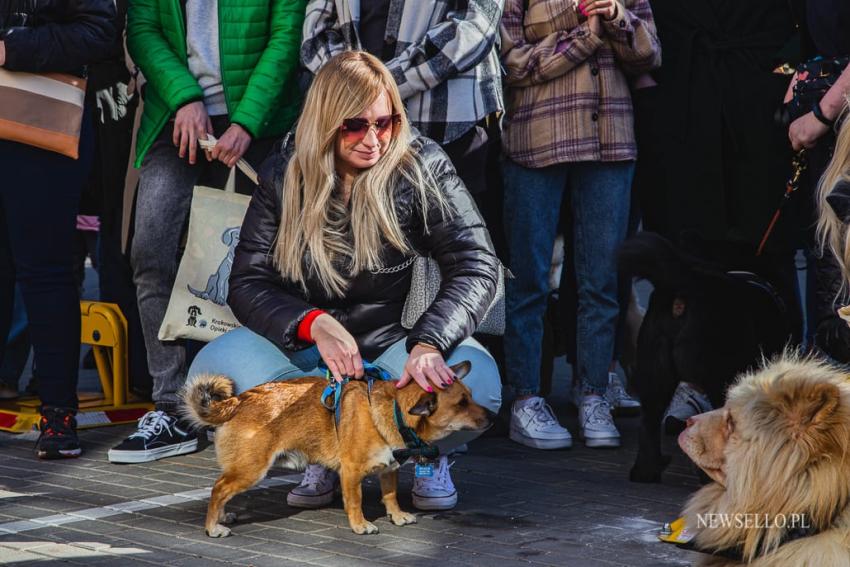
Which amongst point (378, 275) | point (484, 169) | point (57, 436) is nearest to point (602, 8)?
point (484, 169)

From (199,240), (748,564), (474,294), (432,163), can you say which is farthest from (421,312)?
(748,564)

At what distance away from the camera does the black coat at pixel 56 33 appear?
17.9ft

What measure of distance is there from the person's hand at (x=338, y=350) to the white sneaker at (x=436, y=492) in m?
0.57

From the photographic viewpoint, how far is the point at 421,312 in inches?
196

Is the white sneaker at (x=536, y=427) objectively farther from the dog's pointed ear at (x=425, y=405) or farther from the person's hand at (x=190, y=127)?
the person's hand at (x=190, y=127)

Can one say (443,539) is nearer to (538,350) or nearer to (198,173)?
(538,350)

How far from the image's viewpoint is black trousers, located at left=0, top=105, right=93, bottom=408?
5586 mm

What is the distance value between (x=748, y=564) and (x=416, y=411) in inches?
55.7

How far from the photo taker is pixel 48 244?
18.6 feet

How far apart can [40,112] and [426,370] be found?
213 centimetres

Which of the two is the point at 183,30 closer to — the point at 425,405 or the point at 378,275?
the point at 378,275

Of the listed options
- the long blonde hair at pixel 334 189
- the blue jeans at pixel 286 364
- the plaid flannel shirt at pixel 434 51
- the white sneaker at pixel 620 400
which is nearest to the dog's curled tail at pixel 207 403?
the blue jeans at pixel 286 364

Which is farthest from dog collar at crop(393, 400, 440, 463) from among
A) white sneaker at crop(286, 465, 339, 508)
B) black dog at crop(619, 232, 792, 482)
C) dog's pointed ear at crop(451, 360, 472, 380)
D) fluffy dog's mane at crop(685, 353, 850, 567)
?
fluffy dog's mane at crop(685, 353, 850, 567)

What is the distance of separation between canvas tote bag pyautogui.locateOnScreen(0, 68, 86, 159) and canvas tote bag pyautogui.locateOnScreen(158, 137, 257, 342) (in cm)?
57
